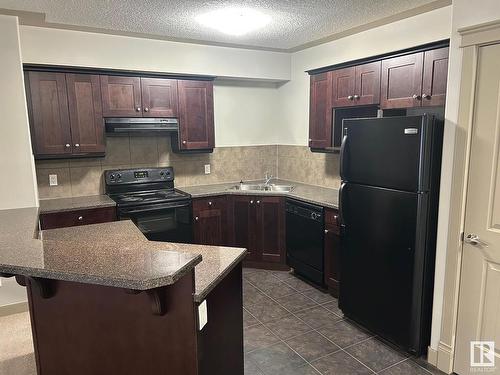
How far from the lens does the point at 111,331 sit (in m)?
1.60

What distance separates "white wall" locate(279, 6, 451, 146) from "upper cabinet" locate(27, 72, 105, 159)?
7.57 ft

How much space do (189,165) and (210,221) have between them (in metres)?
0.83

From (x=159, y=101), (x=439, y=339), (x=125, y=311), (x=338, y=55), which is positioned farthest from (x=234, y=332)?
(x=338, y=55)

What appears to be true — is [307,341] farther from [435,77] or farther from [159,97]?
[159,97]

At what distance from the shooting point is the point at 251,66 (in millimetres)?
4348

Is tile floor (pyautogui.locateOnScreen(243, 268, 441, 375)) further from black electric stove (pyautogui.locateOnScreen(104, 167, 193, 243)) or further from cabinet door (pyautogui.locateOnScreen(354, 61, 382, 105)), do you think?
cabinet door (pyautogui.locateOnScreen(354, 61, 382, 105))

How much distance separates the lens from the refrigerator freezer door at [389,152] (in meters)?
2.32

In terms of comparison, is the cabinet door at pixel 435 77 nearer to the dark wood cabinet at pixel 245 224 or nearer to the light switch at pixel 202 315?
the dark wood cabinet at pixel 245 224

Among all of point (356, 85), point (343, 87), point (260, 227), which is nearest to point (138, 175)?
point (260, 227)

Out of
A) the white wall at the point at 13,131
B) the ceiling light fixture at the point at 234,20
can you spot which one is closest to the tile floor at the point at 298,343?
the white wall at the point at 13,131

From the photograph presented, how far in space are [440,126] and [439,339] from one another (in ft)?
4.64

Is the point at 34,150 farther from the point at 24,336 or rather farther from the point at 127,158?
the point at 24,336

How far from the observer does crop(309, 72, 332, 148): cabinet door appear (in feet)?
12.4

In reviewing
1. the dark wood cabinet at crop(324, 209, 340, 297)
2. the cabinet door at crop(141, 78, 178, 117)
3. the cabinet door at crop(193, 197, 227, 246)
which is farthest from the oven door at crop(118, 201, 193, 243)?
the dark wood cabinet at crop(324, 209, 340, 297)
